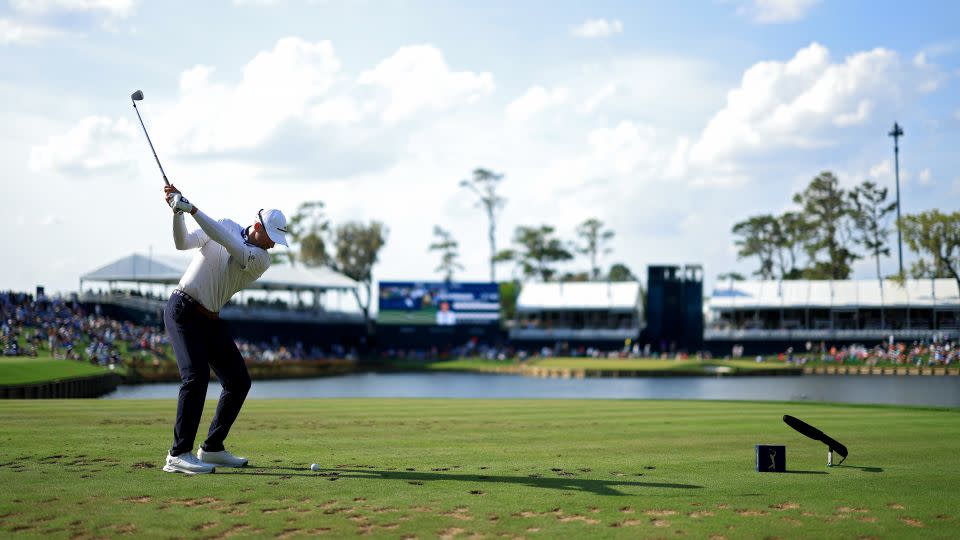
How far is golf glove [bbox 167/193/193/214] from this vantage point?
9258mm

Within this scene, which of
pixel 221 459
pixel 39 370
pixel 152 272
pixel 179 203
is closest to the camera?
pixel 179 203

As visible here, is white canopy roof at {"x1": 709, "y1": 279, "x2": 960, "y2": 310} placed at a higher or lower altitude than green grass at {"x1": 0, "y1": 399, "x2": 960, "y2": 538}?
higher

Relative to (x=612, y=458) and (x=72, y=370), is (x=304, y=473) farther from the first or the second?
(x=72, y=370)

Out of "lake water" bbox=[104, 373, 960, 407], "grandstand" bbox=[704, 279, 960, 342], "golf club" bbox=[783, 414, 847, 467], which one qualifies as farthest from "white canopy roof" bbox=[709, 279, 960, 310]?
"golf club" bbox=[783, 414, 847, 467]

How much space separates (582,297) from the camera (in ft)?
340

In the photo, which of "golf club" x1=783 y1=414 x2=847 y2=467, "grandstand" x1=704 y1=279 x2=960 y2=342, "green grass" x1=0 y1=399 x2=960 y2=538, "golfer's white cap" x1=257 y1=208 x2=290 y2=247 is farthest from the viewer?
"grandstand" x1=704 y1=279 x2=960 y2=342

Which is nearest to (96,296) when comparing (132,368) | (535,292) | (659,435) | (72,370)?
(132,368)

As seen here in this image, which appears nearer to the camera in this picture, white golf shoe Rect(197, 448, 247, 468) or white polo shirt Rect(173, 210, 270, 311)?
white polo shirt Rect(173, 210, 270, 311)

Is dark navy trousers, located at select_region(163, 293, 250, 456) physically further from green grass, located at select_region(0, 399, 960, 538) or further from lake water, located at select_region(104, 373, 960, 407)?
lake water, located at select_region(104, 373, 960, 407)

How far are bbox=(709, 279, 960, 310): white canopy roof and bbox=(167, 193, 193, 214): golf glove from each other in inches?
3721

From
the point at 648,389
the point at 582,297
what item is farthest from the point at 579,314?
the point at 648,389

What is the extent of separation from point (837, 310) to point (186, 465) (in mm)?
98490

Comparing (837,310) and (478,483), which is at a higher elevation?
(837,310)

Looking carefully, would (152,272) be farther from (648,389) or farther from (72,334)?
(648,389)
